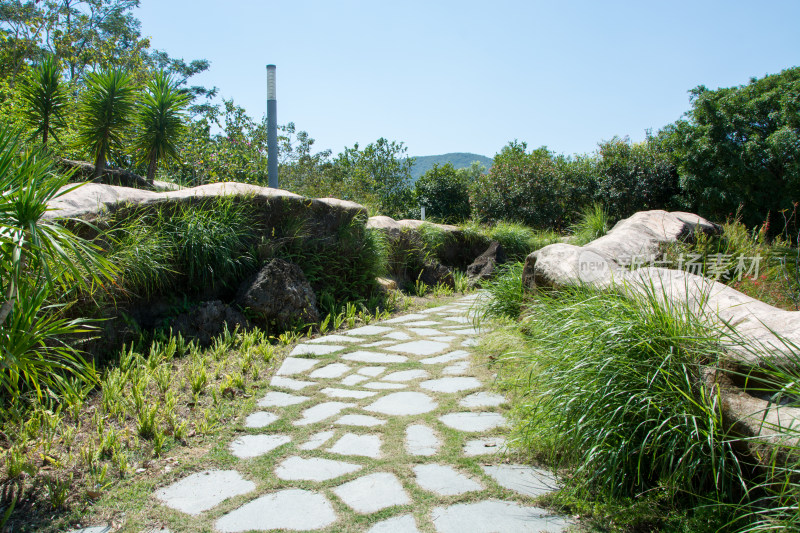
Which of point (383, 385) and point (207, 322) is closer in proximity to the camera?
point (383, 385)

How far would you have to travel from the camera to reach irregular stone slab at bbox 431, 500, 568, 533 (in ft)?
6.70

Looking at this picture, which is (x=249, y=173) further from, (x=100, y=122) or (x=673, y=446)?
(x=673, y=446)

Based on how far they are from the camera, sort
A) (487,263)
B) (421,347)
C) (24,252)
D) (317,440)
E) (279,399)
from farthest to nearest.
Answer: (487,263) → (421,347) → (279,399) → (317,440) → (24,252)

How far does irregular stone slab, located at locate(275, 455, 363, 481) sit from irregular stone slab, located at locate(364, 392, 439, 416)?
738 millimetres

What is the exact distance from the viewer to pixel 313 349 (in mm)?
4777

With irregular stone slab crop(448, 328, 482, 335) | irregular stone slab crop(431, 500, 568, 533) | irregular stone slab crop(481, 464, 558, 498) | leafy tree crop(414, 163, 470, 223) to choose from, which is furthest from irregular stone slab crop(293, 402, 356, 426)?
leafy tree crop(414, 163, 470, 223)

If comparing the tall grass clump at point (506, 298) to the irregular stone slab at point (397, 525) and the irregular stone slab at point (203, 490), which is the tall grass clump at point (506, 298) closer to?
the irregular stone slab at point (397, 525)

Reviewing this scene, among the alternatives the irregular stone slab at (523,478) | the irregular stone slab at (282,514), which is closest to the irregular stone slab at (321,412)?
the irregular stone slab at (282,514)

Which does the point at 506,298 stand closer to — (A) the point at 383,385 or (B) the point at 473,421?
(A) the point at 383,385

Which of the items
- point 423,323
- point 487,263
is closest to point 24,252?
point 423,323

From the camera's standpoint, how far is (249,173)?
10.6m

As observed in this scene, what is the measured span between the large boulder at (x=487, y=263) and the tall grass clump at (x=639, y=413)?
6.56m

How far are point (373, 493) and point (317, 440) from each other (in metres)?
0.70

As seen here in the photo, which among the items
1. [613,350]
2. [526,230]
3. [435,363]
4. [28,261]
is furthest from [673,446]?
[526,230]
